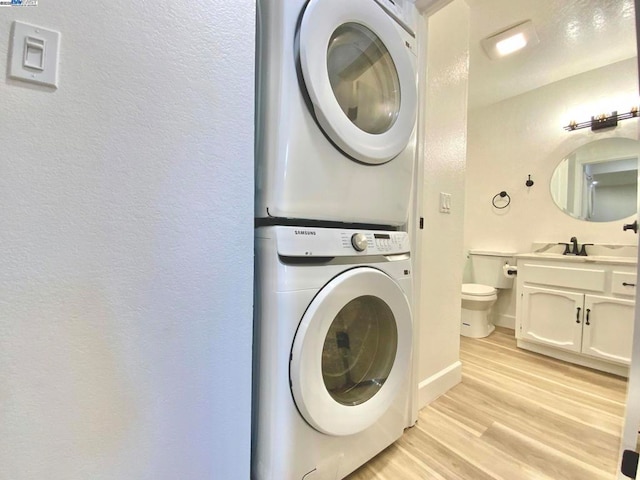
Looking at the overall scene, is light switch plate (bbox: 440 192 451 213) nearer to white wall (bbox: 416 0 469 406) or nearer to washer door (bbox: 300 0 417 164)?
white wall (bbox: 416 0 469 406)

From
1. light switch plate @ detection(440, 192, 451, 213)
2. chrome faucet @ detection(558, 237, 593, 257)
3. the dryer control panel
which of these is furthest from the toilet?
the dryer control panel

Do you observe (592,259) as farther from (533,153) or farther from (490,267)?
(533,153)

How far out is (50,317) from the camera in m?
0.47

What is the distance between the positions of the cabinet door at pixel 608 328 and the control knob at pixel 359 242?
1982 mm

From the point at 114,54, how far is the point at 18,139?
0.75 ft

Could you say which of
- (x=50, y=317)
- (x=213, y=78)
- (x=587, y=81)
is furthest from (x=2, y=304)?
(x=587, y=81)

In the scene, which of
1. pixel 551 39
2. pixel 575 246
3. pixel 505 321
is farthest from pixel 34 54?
pixel 505 321

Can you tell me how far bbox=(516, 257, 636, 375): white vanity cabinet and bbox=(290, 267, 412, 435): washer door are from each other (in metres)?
1.73

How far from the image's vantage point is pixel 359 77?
92 cm

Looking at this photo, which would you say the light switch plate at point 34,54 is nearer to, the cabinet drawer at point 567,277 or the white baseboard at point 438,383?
the white baseboard at point 438,383

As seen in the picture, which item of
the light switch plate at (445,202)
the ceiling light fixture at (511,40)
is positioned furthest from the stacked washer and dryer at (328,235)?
the ceiling light fixture at (511,40)

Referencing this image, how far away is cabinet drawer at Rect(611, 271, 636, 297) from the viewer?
5.34ft

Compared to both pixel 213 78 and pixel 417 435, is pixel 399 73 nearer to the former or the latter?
pixel 213 78

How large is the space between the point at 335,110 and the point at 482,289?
231 cm
